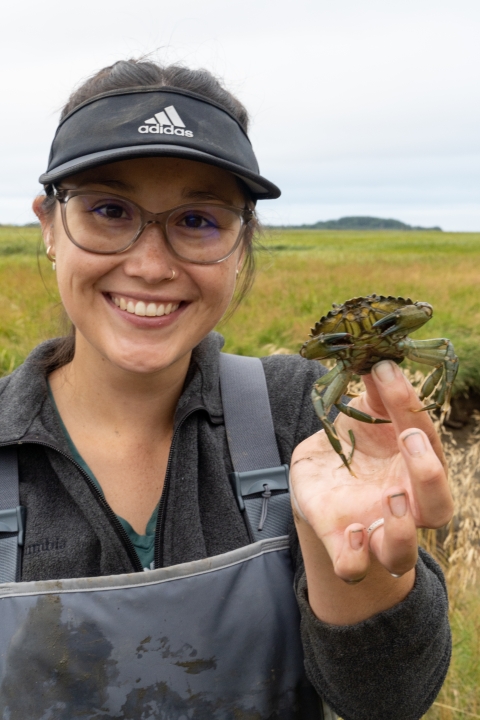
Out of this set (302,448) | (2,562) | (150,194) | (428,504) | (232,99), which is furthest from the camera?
(232,99)

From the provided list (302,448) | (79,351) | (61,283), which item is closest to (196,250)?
(61,283)

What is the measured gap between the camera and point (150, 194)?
2344mm

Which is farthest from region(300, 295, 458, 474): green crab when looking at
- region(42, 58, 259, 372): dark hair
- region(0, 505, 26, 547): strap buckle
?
region(0, 505, 26, 547): strap buckle

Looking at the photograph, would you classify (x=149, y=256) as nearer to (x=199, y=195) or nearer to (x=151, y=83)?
(x=199, y=195)

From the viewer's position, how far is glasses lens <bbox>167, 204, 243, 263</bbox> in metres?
2.40

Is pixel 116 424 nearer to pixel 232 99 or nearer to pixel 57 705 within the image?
pixel 57 705

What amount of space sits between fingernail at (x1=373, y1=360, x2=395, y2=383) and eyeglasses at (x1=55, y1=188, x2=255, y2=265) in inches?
35.3

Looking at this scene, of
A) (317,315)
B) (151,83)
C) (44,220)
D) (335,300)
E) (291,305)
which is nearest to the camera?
(151,83)

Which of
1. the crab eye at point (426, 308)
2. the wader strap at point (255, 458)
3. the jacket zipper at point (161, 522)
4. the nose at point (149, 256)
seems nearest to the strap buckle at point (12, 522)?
the jacket zipper at point (161, 522)

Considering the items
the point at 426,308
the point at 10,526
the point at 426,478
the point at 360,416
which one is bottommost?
the point at 10,526

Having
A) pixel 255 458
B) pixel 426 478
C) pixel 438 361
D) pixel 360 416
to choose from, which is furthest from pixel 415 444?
pixel 255 458

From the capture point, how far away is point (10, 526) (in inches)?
86.0

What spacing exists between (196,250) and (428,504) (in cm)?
132

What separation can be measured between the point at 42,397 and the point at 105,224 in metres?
0.75
